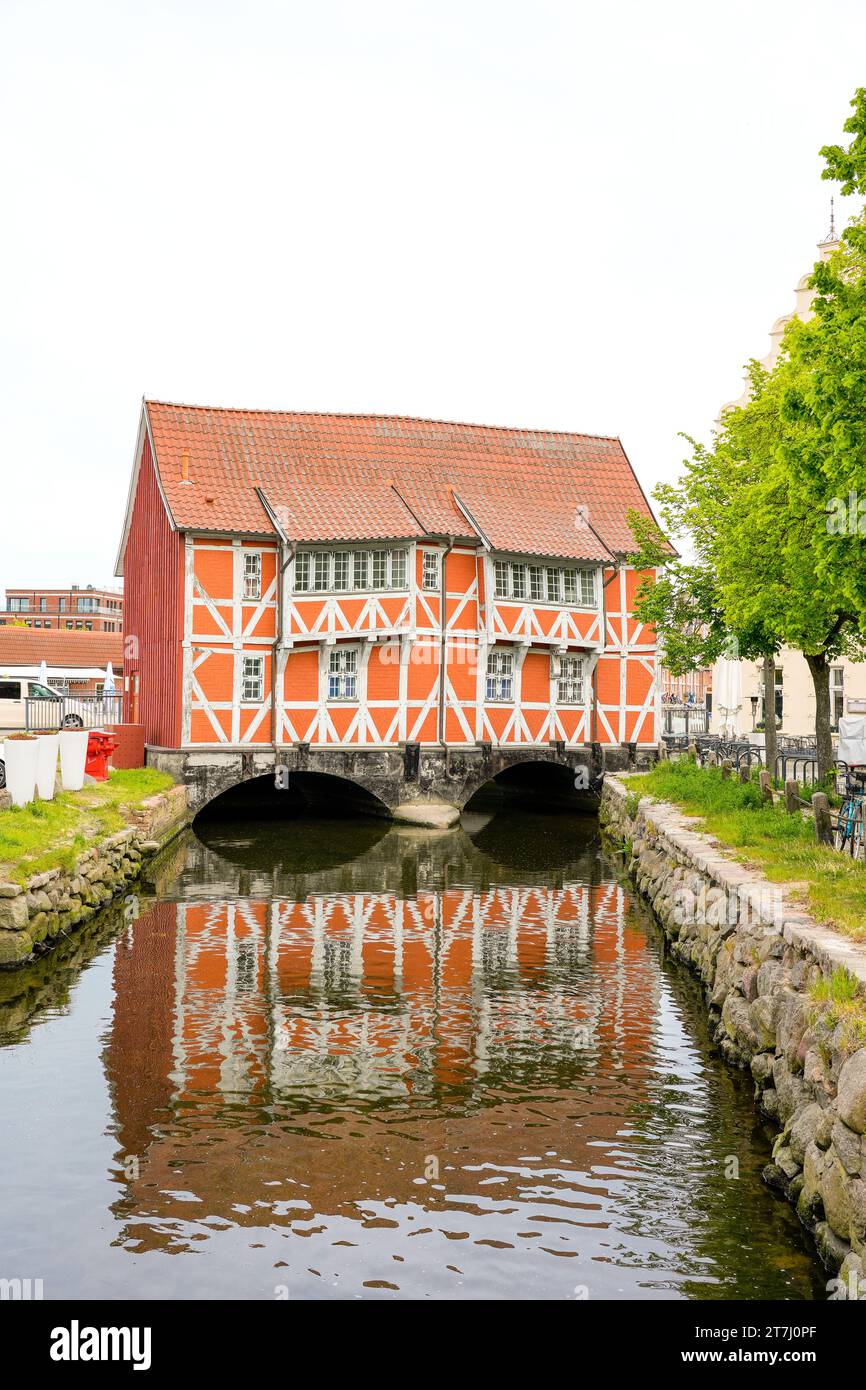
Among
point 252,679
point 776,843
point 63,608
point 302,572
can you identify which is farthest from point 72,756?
point 63,608

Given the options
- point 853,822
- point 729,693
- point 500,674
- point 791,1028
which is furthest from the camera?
point 729,693

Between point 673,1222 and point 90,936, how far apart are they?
1063cm

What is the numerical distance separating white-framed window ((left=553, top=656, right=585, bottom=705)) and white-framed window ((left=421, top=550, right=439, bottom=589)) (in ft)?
14.5

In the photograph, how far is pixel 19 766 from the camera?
18000 millimetres

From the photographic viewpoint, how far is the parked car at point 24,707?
3055 centimetres

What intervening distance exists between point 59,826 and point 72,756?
179 inches

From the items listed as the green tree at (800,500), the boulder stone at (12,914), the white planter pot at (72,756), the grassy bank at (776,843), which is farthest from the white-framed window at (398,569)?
the boulder stone at (12,914)

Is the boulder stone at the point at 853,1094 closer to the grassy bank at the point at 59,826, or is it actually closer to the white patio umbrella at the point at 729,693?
the grassy bank at the point at 59,826

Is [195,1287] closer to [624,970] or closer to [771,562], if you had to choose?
[624,970]

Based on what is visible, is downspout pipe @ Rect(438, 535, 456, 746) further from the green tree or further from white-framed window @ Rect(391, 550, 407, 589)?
the green tree

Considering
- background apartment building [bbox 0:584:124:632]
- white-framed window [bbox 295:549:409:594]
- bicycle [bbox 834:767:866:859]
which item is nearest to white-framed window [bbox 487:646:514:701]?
white-framed window [bbox 295:549:409:594]

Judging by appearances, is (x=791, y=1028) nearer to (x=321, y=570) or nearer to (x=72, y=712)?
(x=321, y=570)

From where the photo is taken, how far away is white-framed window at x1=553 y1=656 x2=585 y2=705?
34.4 m

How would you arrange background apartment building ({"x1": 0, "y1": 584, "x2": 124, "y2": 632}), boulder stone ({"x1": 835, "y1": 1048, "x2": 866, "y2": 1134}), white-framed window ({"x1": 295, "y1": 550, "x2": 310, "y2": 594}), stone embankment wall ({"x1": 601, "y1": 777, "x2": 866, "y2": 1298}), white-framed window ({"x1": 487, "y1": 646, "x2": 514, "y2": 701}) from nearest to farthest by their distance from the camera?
boulder stone ({"x1": 835, "y1": 1048, "x2": 866, "y2": 1134})
stone embankment wall ({"x1": 601, "y1": 777, "x2": 866, "y2": 1298})
white-framed window ({"x1": 295, "y1": 550, "x2": 310, "y2": 594})
white-framed window ({"x1": 487, "y1": 646, "x2": 514, "y2": 701})
background apartment building ({"x1": 0, "y1": 584, "x2": 124, "y2": 632})
